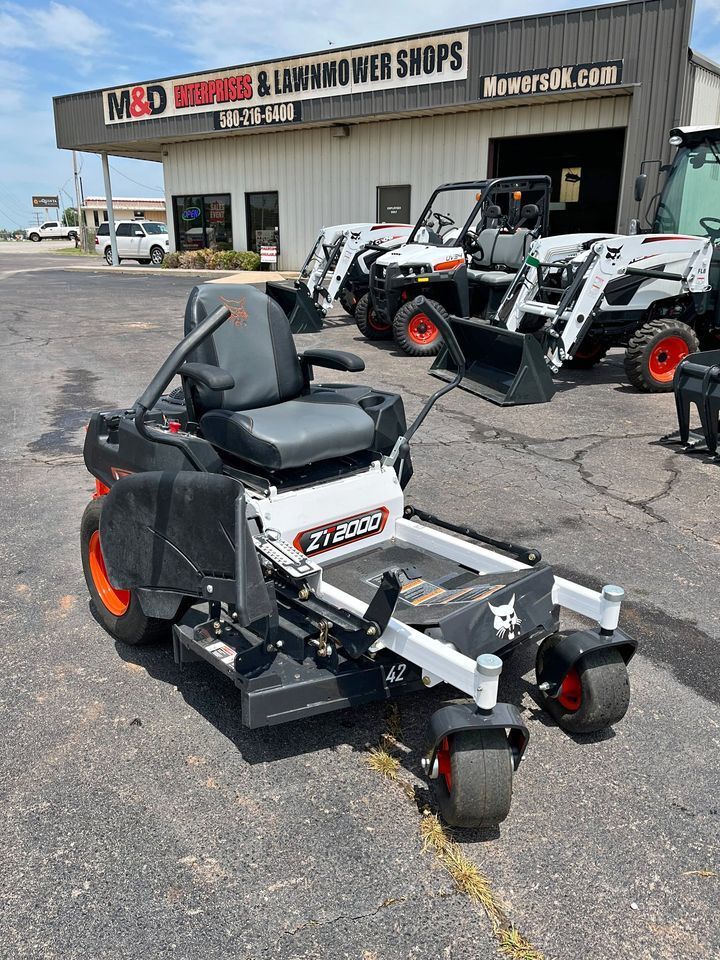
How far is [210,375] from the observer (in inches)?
127

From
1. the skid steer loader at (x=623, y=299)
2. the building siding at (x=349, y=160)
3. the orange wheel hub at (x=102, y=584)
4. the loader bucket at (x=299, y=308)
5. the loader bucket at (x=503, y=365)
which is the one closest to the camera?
the orange wheel hub at (x=102, y=584)

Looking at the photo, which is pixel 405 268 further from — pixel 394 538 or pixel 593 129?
pixel 593 129

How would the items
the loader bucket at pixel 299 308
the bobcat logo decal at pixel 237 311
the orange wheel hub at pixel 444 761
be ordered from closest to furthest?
1. the orange wheel hub at pixel 444 761
2. the bobcat logo decal at pixel 237 311
3. the loader bucket at pixel 299 308

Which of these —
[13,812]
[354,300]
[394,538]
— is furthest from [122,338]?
[13,812]

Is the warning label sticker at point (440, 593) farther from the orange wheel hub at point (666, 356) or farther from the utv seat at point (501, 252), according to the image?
the utv seat at point (501, 252)

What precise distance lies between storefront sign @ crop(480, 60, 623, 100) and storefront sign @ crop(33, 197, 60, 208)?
10246cm

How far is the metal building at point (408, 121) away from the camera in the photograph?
15.5 m

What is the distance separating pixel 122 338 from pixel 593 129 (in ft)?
36.6

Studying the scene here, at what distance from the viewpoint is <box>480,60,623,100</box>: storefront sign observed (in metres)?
15.6

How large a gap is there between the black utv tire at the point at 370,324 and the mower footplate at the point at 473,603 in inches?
345

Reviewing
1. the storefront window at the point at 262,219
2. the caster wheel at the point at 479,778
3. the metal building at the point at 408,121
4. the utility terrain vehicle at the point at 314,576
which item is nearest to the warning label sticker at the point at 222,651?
the utility terrain vehicle at the point at 314,576

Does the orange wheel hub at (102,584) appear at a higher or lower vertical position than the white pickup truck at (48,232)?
lower

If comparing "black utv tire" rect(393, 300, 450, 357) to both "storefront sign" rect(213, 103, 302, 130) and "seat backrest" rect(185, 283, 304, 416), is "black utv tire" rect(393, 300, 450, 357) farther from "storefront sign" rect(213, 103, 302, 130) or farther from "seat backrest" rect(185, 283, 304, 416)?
"storefront sign" rect(213, 103, 302, 130)

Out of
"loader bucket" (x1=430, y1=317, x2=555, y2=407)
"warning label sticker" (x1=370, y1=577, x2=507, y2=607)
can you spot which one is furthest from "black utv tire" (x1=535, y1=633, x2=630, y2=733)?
"loader bucket" (x1=430, y1=317, x2=555, y2=407)
